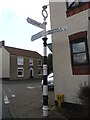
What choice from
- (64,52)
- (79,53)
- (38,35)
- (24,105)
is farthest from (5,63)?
(38,35)

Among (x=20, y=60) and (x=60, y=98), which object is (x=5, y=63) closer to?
(x=20, y=60)

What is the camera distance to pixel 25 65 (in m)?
51.2

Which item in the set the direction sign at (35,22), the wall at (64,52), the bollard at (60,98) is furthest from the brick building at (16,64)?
the direction sign at (35,22)

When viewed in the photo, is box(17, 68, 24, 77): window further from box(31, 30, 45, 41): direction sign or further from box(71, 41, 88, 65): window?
box(31, 30, 45, 41): direction sign

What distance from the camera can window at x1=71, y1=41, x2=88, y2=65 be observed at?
875 centimetres

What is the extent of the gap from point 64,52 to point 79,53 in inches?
33.6

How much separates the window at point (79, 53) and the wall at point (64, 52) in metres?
0.28

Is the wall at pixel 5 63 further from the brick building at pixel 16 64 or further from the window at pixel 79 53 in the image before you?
the window at pixel 79 53

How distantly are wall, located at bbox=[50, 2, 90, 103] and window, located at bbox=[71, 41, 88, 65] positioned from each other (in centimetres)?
28

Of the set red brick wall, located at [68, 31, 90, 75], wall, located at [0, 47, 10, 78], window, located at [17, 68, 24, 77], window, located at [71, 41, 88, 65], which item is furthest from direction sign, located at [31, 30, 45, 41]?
window, located at [17, 68, 24, 77]

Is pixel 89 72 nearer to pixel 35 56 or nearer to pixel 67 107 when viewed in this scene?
pixel 67 107

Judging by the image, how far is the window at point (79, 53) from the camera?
8746 mm

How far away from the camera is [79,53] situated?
9039 millimetres

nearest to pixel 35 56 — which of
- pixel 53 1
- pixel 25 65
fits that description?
pixel 25 65
